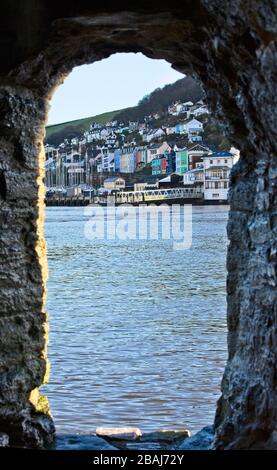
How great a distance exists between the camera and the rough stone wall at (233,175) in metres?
6.04

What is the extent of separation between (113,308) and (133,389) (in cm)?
1040

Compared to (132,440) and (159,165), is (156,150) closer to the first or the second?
(159,165)

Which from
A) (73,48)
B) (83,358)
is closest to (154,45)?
(73,48)

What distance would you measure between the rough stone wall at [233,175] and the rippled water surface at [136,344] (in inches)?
94.1

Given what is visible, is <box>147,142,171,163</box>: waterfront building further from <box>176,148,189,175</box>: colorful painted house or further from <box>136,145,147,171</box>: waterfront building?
<box>176,148,189,175</box>: colorful painted house

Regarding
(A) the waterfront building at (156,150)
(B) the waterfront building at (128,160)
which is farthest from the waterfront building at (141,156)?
(B) the waterfront building at (128,160)

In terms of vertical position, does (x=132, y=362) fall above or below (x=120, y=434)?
below

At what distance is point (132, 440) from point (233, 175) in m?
2.88

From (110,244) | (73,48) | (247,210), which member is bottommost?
(110,244)

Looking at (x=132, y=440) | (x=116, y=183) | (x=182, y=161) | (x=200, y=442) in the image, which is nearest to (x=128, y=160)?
(x=116, y=183)

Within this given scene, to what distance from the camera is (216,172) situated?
102062 millimetres

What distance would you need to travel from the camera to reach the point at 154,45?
7840 mm

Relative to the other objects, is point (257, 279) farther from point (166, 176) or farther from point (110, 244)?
point (166, 176)

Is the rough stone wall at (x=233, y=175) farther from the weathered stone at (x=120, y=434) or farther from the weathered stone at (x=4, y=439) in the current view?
the weathered stone at (x=120, y=434)
